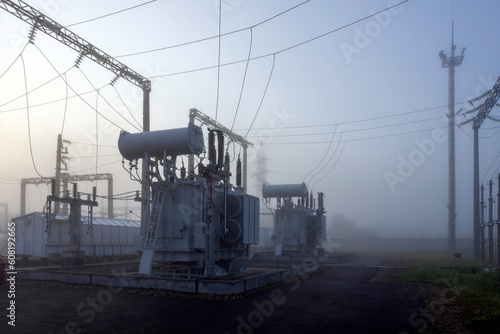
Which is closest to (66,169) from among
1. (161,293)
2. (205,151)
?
(205,151)

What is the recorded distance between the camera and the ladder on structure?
15266 millimetres

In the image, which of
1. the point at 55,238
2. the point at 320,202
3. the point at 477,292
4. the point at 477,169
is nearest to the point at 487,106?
the point at 477,169

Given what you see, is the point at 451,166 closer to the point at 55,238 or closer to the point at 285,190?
the point at 285,190

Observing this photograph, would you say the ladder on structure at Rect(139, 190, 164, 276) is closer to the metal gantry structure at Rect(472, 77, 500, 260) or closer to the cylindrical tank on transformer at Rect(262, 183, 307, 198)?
the cylindrical tank on transformer at Rect(262, 183, 307, 198)

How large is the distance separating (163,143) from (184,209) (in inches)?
100

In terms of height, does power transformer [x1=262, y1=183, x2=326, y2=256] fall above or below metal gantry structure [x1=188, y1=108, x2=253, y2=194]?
below

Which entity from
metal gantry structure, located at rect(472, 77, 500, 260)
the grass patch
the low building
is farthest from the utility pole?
the low building

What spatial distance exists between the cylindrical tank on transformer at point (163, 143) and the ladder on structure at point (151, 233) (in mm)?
1635

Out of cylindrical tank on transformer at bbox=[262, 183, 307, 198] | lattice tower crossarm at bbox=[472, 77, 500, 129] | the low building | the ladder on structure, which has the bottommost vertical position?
the low building

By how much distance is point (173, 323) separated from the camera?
9.12 meters

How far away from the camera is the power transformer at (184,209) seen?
15570 mm

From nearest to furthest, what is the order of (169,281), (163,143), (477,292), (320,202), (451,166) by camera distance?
(477,292) < (169,281) < (163,143) < (320,202) < (451,166)

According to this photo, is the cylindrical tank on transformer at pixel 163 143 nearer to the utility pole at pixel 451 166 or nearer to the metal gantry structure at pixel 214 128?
the metal gantry structure at pixel 214 128

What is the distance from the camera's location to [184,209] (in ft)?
53.3
